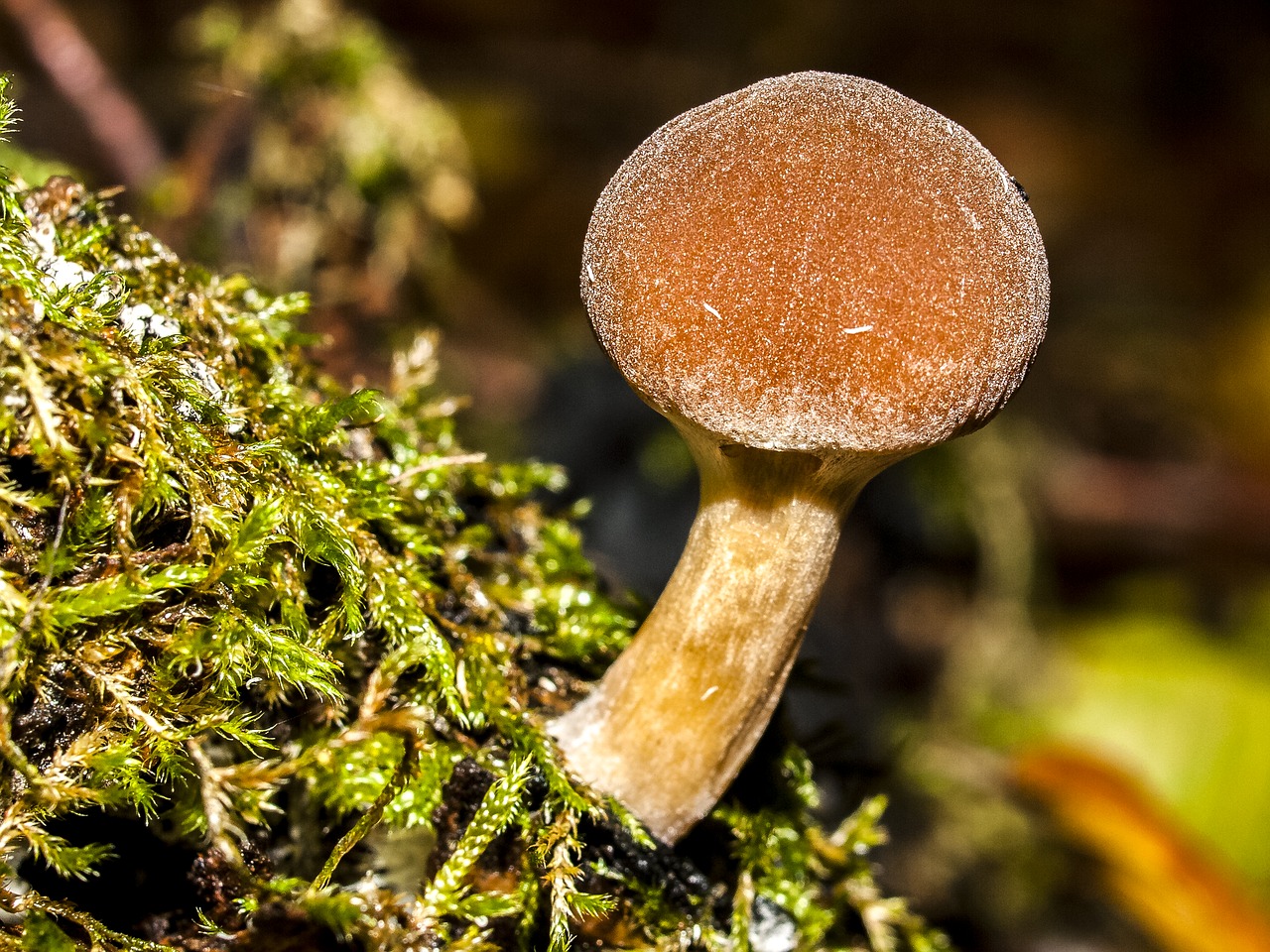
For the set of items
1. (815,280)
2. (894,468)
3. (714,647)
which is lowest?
(894,468)

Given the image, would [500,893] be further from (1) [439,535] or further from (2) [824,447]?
(2) [824,447]

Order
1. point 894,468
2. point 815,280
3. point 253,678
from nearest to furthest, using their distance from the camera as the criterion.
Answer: point 815,280 < point 253,678 < point 894,468

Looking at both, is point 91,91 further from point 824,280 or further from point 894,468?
point 824,280

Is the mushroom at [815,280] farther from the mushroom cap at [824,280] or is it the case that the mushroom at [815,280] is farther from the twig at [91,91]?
the twig at [91,91]

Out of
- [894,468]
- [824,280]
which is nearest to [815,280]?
[824,280]

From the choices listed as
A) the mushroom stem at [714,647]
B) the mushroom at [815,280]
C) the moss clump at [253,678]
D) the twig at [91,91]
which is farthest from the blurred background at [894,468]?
the mushroom at [815,280]

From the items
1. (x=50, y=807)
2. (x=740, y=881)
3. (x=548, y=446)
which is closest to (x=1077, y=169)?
(x=548, y=446)

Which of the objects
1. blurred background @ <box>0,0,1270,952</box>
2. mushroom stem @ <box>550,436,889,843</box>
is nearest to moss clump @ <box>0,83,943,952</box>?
mushroom stem @ <box>550,436,889,843</box>
